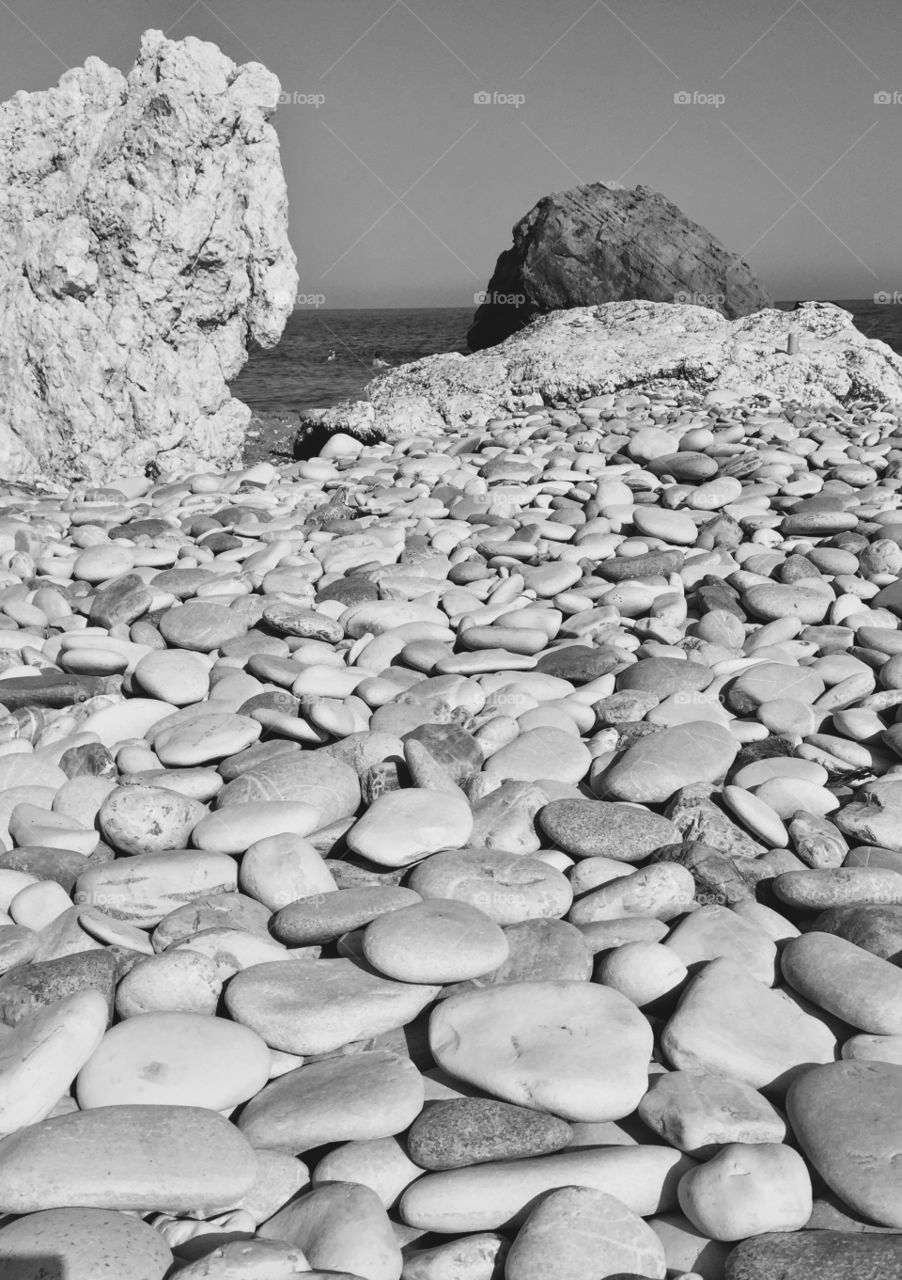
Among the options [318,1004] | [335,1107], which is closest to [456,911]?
[318,1004]

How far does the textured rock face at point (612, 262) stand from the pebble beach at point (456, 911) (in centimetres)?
1694

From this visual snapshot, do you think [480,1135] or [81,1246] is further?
[480,1135]

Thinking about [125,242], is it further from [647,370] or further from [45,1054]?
[45,1054]

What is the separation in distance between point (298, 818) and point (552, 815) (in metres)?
0.61

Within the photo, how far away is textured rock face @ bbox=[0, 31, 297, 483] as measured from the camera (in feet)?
20.5

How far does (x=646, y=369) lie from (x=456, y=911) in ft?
22.1

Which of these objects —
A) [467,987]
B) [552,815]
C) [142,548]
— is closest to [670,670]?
[552,815]

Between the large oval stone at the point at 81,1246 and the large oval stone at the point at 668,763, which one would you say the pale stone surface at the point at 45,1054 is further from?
the large oval stone at the point at 668,763

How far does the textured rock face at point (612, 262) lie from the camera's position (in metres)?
20.2

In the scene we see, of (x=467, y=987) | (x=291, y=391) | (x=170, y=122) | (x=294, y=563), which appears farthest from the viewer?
(x=291, y=391)

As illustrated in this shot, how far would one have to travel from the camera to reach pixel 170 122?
20.3ft

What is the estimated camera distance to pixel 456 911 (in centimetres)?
207

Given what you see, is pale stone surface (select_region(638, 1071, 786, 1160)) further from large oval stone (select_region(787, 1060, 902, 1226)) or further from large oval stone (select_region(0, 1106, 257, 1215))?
large oval stone (select_region(0, 1106, 257, 1215))

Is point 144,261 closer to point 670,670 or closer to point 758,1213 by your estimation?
point 670,670
